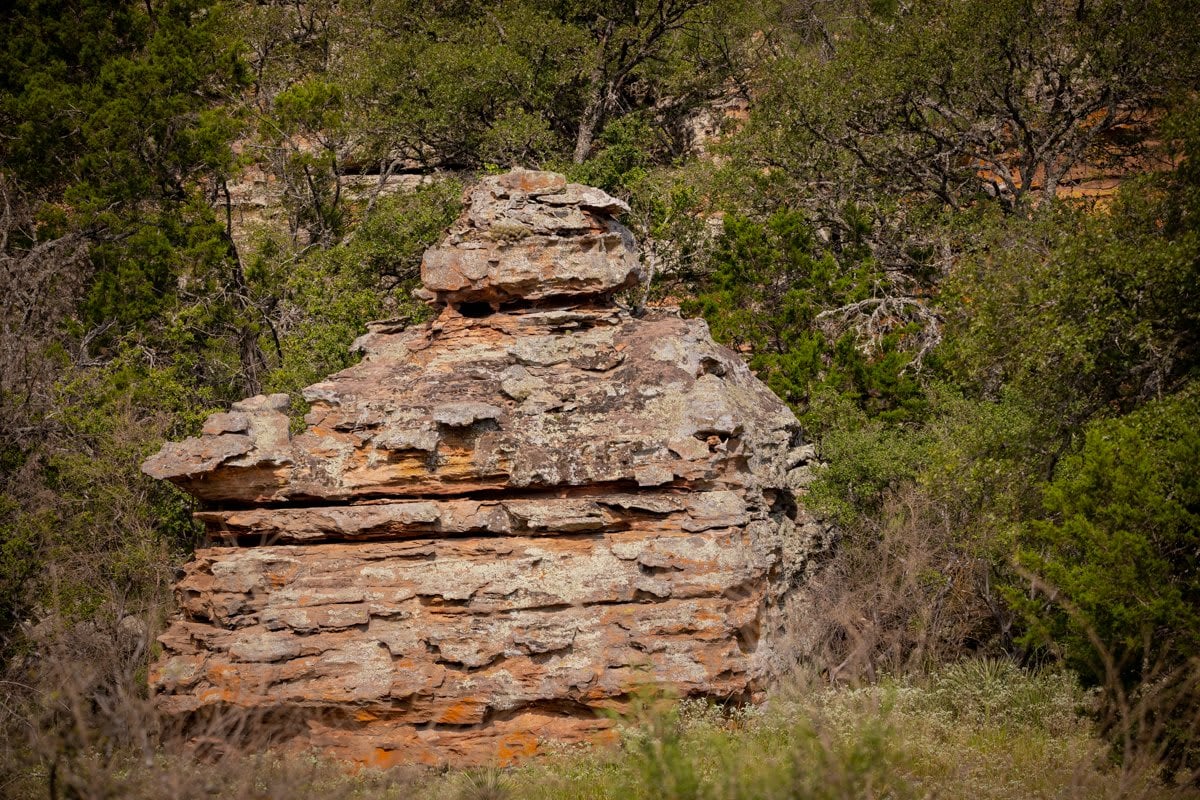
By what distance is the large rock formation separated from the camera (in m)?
11.2

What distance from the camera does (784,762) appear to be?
28.1 feet

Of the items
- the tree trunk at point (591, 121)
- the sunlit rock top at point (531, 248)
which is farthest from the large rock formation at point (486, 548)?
the tree trunk at point (591, 121)

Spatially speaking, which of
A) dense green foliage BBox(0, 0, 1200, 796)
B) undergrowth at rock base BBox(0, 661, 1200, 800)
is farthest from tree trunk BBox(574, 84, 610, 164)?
undergrowth at rock base BBox(0, 661, 1200, 800)

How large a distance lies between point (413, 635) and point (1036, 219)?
13417 millimetres

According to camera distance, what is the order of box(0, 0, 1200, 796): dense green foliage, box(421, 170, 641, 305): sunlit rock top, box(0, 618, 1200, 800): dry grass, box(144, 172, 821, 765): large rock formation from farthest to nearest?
box(421, 170, 641, 305): sunlit rock top < box(0, 0, 1200, 796): dense green foliage < box(144, 172, 821, 765): large rock formation < box(0, 618, 1200, 800): dry grass

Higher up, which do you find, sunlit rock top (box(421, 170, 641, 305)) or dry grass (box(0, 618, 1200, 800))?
sunlit rock top (box(421, 170, 641, 305))

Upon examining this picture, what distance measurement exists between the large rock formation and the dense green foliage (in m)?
1.62

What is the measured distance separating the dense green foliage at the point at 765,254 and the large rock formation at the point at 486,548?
1624 millimetres

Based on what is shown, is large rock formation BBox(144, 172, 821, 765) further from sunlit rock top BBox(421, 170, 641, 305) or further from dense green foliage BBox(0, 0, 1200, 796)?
dense green foliage BBox(0, 0, 1200, 796)

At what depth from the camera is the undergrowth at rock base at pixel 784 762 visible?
738 centimetres

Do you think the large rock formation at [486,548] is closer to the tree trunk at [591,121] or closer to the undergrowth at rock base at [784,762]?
the undergrowth at rock base at [784,762]

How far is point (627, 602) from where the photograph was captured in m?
11.4

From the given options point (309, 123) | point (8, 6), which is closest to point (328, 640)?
point (309, 123)

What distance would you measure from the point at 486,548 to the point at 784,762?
422 centimetres
